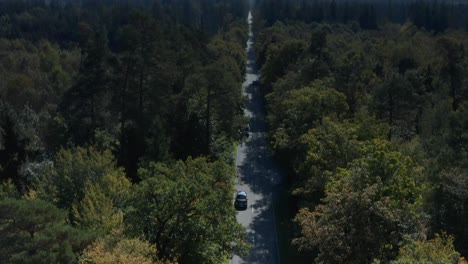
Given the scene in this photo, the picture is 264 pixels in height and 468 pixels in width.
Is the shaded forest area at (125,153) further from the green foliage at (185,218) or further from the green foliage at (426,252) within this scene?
the green foliage at (426,252)

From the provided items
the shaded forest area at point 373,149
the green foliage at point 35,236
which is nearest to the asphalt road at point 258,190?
the shaded forest area at point 373,149

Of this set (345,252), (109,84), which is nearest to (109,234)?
(345,252)

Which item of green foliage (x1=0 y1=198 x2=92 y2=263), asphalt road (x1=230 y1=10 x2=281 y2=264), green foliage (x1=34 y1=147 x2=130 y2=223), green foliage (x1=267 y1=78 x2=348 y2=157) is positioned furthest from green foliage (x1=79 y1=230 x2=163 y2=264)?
green foliage (x1=267 y1=78 x2=348 y2=157)

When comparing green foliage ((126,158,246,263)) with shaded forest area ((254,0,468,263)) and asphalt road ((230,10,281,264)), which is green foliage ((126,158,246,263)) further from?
asphalt road ((230,10,281,264))

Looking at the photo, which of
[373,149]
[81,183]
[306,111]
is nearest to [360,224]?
[373,149]

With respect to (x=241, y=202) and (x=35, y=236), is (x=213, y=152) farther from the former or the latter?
(x=35, y=236)
